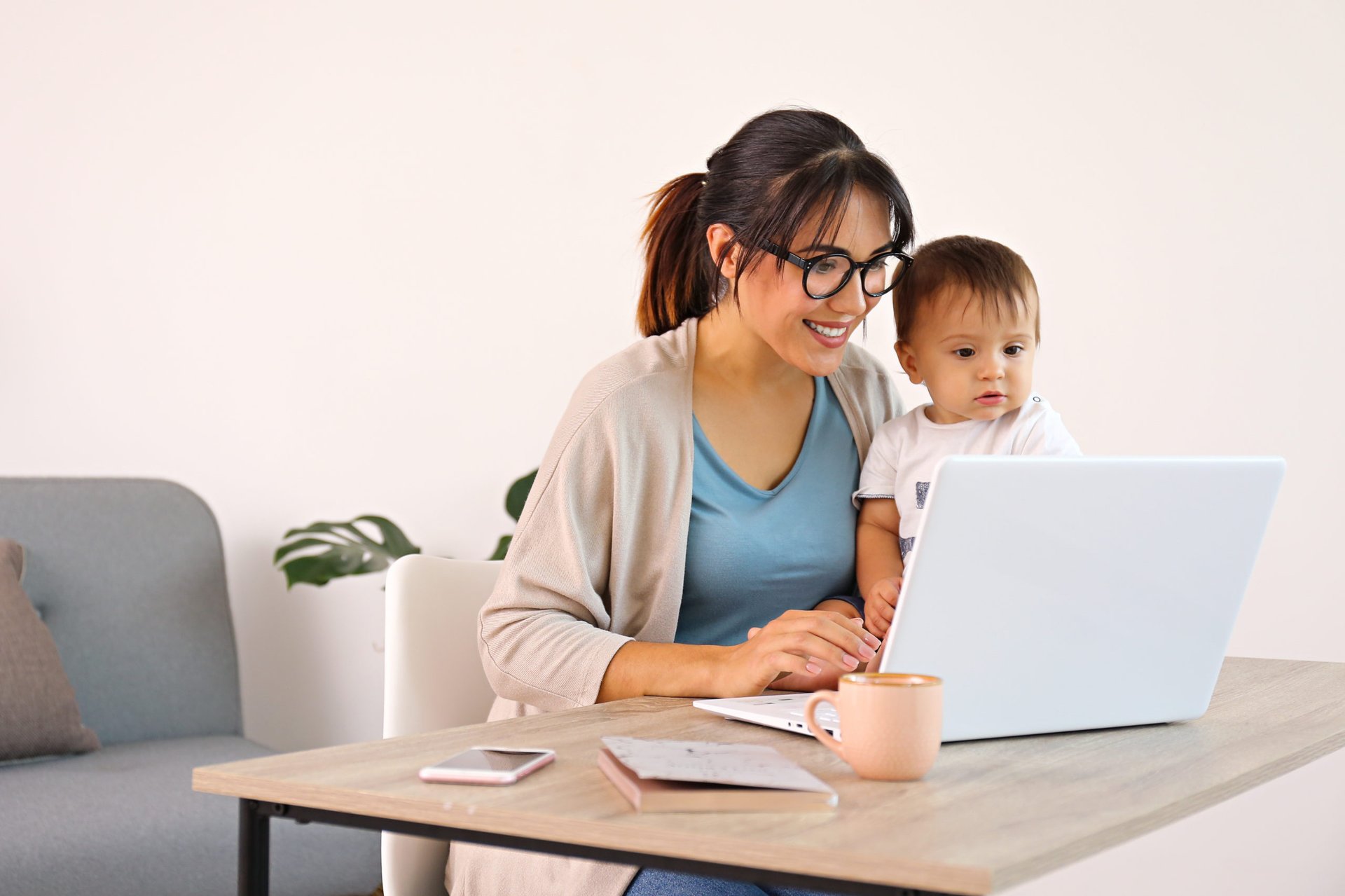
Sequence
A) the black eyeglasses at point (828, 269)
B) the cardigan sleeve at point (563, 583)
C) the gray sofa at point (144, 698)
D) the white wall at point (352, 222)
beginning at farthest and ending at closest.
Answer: the white wall at point (352, 222) < the gray sofa at point (144, 698) < the black eyeglasses at point (828, 269) < the cardigan sleeve at point (563, 583)

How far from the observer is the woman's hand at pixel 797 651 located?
1.04m

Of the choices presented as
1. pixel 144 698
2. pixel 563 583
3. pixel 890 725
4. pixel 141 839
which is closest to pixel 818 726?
pixel 890 725

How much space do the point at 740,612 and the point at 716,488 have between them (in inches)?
6.1

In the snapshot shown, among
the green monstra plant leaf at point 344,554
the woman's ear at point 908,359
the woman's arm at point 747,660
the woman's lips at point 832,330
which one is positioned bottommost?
the green monstra plant leaf at point 344,554

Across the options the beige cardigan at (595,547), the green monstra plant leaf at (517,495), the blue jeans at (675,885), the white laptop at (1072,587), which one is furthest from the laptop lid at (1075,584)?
the green monstra plant leaf at (517,495)

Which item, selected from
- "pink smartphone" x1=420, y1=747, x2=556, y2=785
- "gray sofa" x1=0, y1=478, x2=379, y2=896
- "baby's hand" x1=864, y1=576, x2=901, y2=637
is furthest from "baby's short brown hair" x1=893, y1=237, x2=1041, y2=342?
"gray sofa" x1=0, y1=478, x2=379, y2=896

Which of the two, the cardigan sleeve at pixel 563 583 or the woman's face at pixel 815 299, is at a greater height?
the woman's face at pixel 815 299

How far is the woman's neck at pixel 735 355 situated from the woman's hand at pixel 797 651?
0.47 meters

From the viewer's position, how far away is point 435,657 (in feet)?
4.60

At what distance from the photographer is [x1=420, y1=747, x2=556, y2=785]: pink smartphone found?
A: 812 millimetres

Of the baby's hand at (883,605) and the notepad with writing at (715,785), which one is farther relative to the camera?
the baby's hand at (883,605)

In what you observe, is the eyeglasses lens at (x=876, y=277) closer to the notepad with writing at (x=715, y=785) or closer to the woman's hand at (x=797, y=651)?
the woman's hand at (x=797, y=651)

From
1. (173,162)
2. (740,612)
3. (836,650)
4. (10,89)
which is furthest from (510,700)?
(10,89)

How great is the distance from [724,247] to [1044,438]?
1.48 ft
